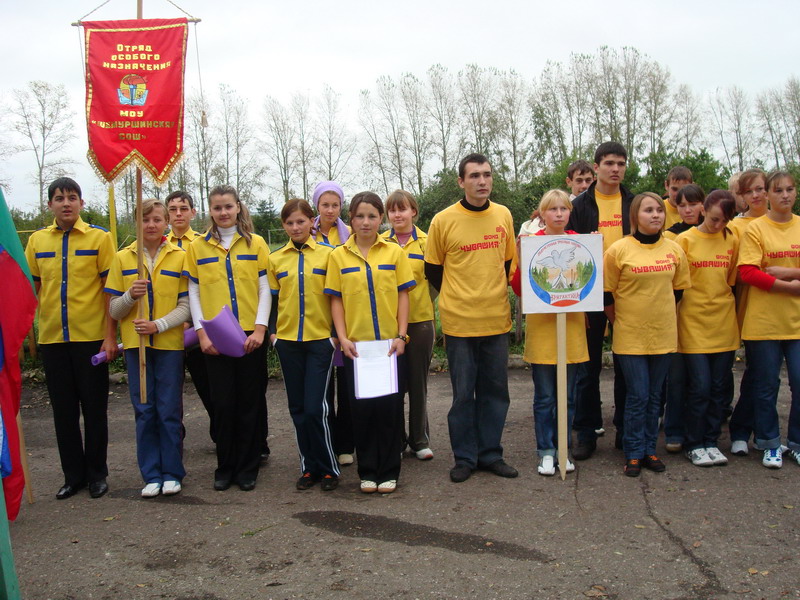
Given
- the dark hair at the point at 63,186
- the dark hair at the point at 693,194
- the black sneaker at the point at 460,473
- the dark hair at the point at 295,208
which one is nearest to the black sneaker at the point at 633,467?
the black sneaker at the point at 460,473

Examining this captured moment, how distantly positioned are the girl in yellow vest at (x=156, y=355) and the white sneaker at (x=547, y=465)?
8.43 feet

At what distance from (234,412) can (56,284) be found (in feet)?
5.05

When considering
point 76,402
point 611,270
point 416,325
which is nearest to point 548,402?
Result: point 611,270

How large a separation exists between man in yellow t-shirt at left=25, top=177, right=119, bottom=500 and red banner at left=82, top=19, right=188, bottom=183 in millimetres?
457

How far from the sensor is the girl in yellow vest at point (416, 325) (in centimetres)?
554

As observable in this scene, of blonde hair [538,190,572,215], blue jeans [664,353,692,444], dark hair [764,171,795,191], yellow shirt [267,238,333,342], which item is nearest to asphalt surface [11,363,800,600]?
blue jeans [664,353,692,444]

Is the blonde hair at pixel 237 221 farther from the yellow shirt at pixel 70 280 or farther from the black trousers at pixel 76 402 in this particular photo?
the black trousers at pixel 76 402

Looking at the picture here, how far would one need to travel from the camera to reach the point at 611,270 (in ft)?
16.7

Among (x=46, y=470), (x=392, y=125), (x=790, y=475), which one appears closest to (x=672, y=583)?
(x=790, y=475)

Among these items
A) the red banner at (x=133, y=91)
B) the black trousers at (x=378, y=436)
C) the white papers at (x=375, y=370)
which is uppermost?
the red banner at (x=133, y=91)

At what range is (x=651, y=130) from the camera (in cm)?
3819

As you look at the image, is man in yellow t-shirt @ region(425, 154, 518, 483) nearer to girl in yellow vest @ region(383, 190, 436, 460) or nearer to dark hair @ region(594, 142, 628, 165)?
girl in yellow vest @ region(383, 190, 436, 460)

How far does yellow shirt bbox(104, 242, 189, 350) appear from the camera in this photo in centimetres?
499

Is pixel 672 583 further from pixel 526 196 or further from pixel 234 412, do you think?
pixel 526 196
